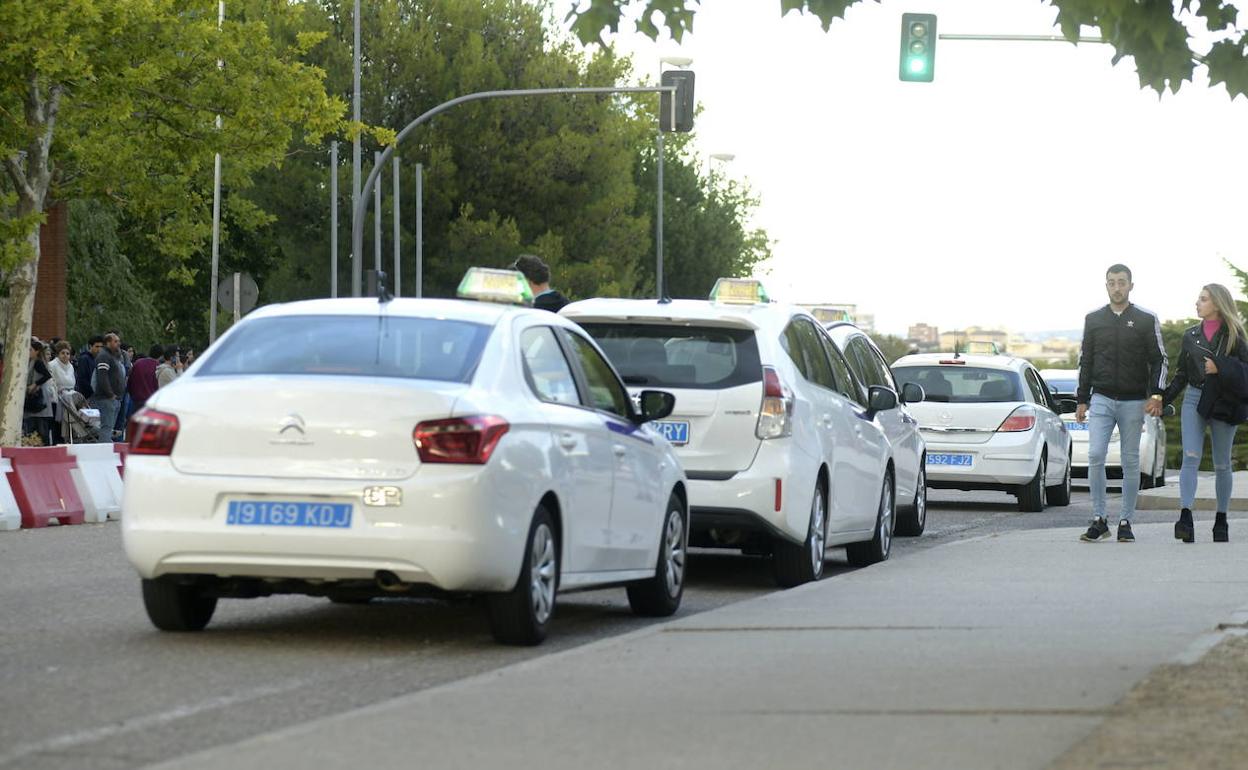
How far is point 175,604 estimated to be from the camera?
31.4 feet

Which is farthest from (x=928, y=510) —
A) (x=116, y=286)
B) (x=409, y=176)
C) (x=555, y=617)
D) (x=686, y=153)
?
(x=686, y=153)

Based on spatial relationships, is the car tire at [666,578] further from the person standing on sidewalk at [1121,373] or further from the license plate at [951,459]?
the license plate at [951,459]

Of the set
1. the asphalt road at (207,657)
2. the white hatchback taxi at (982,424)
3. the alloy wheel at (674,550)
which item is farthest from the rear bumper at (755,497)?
the white hatchback taxi at (982,424)

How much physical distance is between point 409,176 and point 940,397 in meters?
38.0

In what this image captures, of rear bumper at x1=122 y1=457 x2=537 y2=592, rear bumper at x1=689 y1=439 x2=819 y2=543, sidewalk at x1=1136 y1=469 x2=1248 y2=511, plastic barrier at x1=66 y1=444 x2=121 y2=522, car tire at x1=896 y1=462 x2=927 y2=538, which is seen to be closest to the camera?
rear bumper at x1=122 y1=457 x2=537 y2=592

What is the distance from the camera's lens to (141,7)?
24.7m

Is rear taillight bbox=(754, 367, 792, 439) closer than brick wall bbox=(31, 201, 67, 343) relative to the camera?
Yes

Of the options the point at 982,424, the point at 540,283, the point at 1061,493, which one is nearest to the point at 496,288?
the point at 540,283

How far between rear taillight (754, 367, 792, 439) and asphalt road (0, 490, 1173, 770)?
0.96m

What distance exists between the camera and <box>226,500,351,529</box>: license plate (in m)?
8.73

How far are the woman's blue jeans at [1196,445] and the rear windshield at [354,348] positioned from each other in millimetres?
8185

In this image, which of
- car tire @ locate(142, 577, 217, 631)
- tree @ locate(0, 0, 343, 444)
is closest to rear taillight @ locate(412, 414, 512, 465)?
car tire @ locate(142, 577, 217, 631)

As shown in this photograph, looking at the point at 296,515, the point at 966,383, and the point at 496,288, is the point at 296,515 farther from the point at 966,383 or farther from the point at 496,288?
the point at 966,383

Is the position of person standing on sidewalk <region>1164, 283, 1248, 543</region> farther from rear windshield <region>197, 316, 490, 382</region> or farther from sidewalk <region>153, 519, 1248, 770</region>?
rear windshield <region>197, 316, 490, 382</region>
